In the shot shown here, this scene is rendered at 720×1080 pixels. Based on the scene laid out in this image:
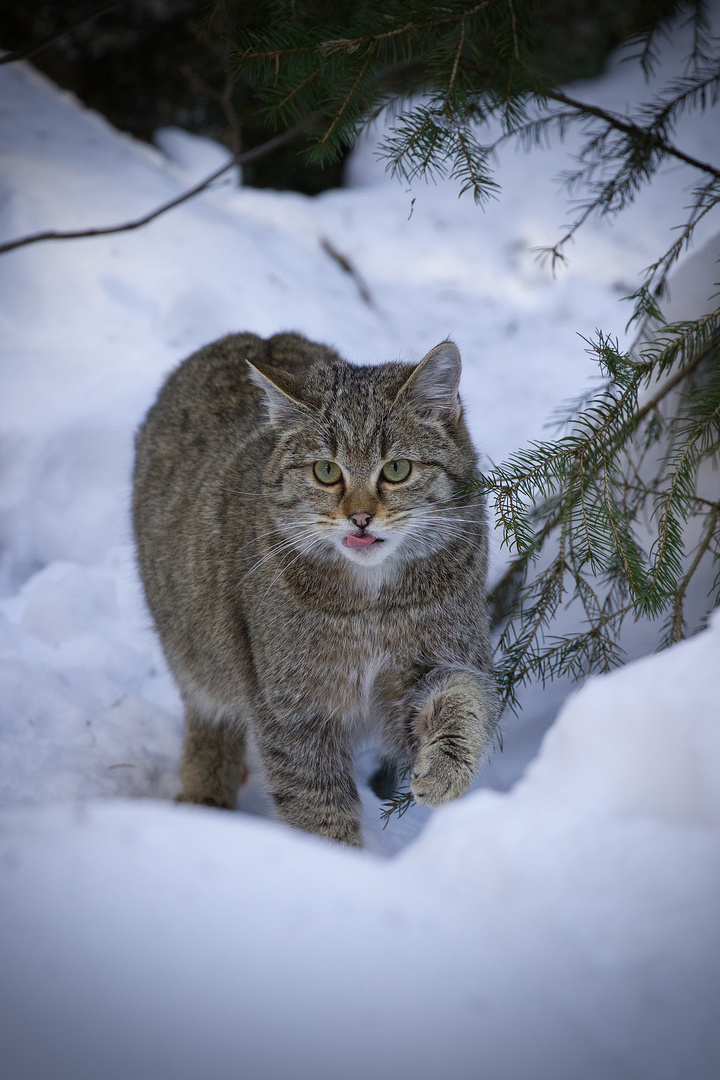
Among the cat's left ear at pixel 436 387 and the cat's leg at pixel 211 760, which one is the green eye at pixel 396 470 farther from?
the cat's leg at pixel 211 760

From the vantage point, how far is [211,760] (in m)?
2.65

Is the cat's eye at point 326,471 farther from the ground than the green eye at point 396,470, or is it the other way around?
the green eye at point 396,470

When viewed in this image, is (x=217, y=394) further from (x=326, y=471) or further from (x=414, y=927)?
(x=414, y=927)

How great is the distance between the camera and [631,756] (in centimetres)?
121

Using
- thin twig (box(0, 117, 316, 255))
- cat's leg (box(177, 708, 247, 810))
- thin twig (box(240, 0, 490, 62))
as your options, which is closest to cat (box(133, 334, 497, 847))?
cat's leg (box(177, 708, 247, 810))

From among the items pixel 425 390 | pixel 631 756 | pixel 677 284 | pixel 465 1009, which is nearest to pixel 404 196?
pixel 677 284

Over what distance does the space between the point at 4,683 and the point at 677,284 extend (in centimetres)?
245

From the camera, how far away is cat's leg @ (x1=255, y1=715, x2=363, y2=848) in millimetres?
2160

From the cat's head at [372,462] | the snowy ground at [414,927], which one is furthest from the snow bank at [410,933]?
the cat's head at [372,462]

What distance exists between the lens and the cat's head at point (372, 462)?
2039 mm

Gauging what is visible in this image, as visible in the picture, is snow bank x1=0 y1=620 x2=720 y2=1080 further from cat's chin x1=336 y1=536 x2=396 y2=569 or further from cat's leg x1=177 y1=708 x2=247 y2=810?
cat's leg x1=177 y1=708 x2=247 y2=810

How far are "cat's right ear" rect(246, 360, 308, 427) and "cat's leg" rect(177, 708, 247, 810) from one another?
98 cm

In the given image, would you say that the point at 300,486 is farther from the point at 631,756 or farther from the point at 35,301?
the point at 35,301

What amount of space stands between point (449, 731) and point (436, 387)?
881mm
